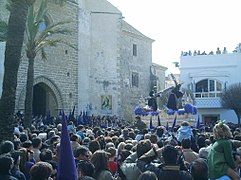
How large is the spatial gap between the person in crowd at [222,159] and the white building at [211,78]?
3234cm

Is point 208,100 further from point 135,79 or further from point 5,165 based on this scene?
point 5,165

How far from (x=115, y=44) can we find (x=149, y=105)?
12029 millimetres

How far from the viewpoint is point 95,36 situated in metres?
32.9

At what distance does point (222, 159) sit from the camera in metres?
5.70

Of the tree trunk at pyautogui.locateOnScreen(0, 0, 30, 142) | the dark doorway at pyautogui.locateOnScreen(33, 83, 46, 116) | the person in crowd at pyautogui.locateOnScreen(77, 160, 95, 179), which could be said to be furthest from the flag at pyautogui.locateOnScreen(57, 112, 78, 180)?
the dark doorway at pyautogui.locateOnScreen(33, 83, 46, 116)

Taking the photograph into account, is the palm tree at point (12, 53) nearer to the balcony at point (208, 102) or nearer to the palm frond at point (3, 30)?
the palm frond at point (3, 30)

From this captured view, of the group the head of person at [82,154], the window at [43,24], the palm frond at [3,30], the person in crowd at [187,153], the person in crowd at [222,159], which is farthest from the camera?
the window at [43,24]

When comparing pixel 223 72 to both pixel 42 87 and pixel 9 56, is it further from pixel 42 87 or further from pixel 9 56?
pixel 9 56

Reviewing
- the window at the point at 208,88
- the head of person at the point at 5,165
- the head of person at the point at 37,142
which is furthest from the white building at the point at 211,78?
the head of person at the point at 5,165

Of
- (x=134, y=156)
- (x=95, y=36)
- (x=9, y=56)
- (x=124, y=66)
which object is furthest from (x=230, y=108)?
(x=134, y=156)

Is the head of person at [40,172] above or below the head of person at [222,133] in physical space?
below

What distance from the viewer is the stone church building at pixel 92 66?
26281 mm

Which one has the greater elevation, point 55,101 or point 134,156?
point 55,101

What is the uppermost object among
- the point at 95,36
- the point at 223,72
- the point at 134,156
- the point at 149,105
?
the point at 95,36
